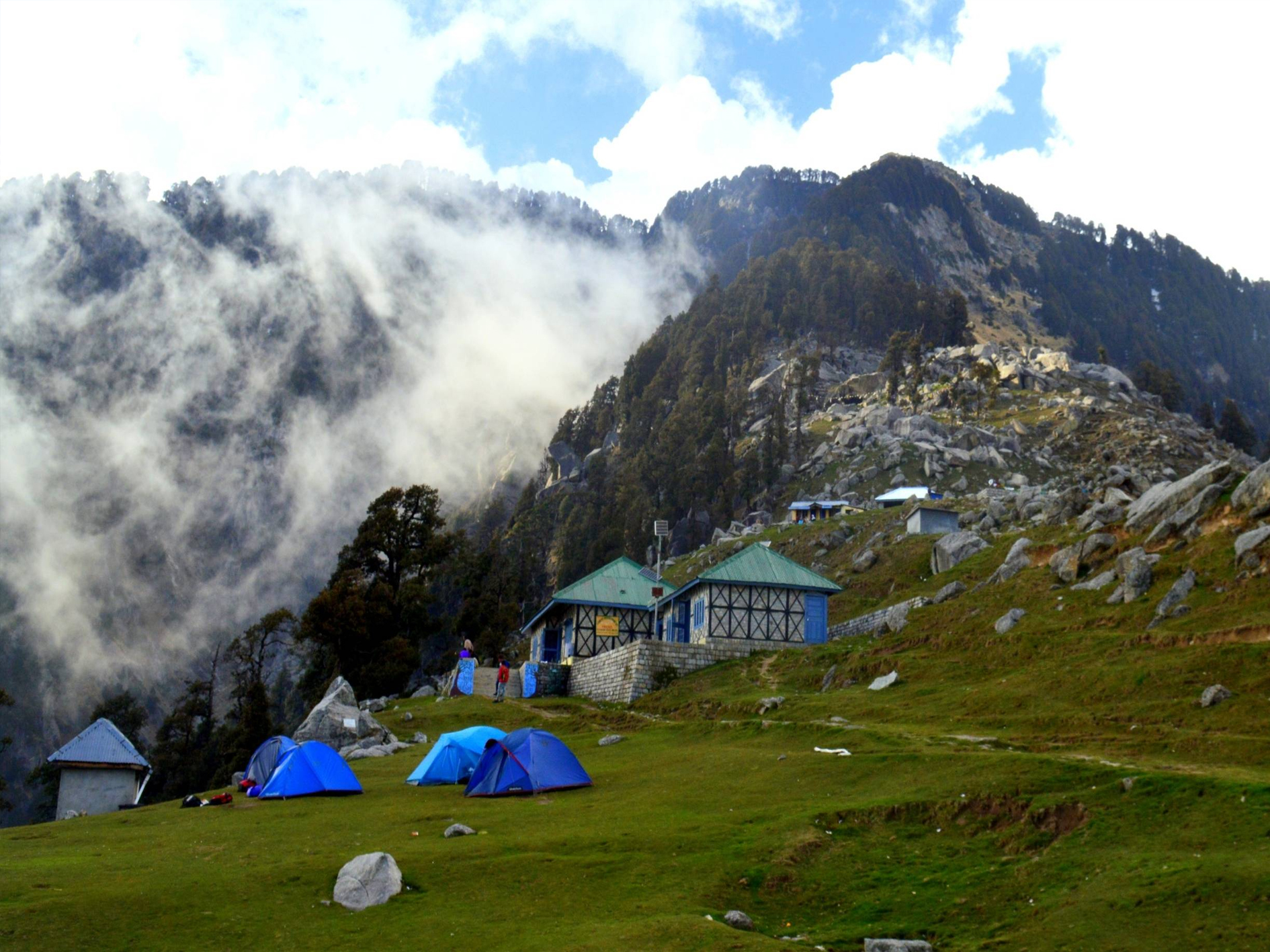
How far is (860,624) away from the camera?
58.1m

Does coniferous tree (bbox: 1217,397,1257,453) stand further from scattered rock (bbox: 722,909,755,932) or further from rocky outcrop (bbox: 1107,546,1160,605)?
→ scattered rock (bbox: 722,909,755,932)

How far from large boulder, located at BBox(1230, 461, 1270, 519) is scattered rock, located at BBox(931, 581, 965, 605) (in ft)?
48.7

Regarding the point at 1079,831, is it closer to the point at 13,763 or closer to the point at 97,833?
the point at 97,833

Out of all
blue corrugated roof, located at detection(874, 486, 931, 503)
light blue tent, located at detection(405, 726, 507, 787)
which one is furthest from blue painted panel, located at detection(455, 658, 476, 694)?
blue corrugated roof, located at detection(874, 486, 931, 503)

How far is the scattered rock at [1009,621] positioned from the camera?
38.4m

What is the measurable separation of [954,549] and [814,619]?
11.5m

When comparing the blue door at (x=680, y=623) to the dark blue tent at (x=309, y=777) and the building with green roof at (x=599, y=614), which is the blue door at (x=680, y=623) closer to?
the building with green roof at (x=599, y=614)

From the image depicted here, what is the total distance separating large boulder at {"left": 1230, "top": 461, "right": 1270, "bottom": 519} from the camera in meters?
35.2

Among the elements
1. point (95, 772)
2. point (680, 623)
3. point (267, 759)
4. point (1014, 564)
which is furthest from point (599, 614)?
point (267, 759)

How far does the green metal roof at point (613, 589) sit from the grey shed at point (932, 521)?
71.3 ft

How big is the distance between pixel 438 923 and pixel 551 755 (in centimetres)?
1253

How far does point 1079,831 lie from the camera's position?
58.7 feet

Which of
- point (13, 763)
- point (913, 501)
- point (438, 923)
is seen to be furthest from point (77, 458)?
point (438, 923)

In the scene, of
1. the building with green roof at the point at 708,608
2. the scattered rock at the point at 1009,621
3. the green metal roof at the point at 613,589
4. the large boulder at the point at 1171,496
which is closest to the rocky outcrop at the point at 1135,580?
the scattered rock at the point at 1009,621
